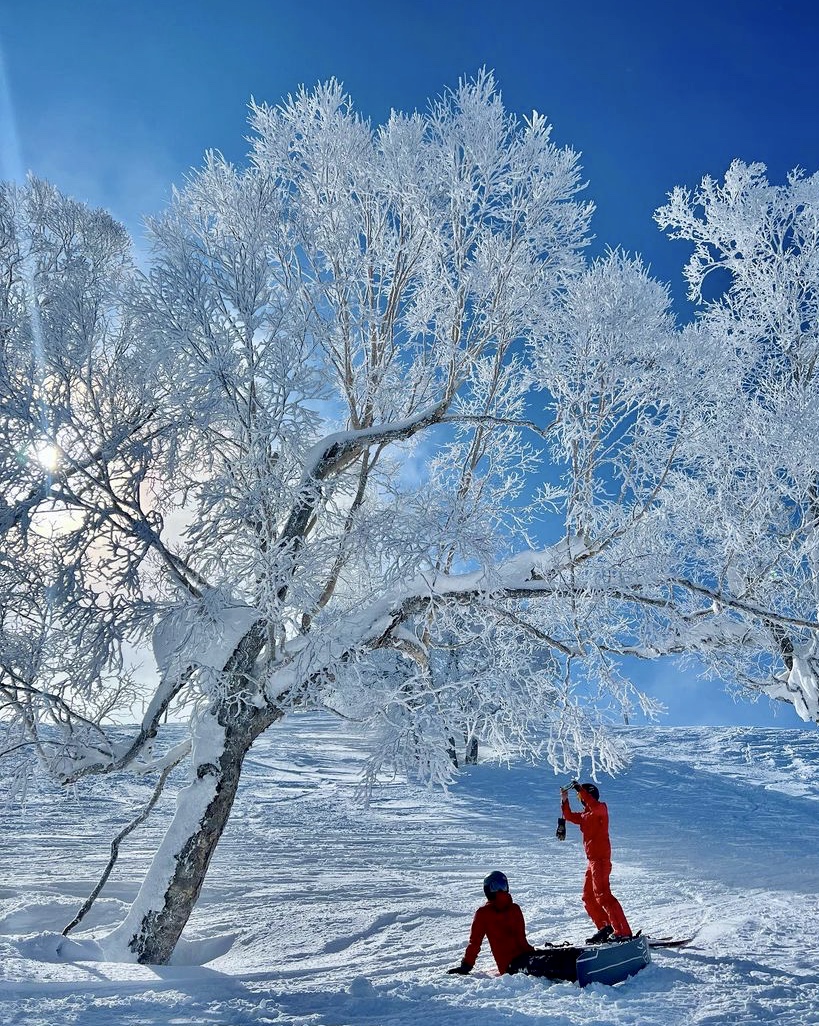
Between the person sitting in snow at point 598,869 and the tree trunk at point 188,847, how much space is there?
341 centimetres

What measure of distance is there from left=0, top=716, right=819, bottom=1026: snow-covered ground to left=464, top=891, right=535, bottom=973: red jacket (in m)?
0.34

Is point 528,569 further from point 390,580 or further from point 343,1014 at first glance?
point 343,1014

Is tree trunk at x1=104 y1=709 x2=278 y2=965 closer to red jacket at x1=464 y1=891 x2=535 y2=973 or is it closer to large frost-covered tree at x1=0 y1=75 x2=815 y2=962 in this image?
large frost-covered tree at x1=0 y1=75 x2=815 y2=962

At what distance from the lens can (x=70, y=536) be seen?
7.42 meters

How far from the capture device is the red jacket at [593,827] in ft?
22.5

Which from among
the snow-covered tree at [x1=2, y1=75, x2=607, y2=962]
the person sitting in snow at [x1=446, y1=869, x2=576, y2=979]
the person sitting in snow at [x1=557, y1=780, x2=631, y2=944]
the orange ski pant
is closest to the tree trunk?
the snow-covered tree at [x1=2, y1=75, x2=607, y2=962]

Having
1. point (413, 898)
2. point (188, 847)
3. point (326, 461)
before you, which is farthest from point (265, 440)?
point (413, 898)

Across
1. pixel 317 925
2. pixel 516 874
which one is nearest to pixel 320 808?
pixel 516 874

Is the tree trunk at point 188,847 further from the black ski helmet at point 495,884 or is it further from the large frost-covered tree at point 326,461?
the black ski helmet at point 495,884

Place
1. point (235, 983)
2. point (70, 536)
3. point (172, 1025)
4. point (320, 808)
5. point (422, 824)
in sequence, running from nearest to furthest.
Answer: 1. point (172, 1025)
2. point (235, 983)
3. point (70, 536)
4. point (422, 824)
5. point (320, 808)

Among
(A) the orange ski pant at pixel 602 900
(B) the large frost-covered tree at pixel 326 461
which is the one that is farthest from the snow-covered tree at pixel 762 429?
(A) the orange ski pant at pixel 602 900

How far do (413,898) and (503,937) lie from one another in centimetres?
474

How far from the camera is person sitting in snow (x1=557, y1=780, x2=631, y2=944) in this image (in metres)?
6.54

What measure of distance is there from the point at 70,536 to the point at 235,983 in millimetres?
4342
